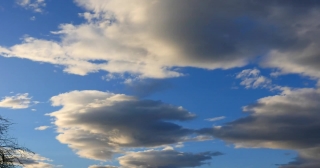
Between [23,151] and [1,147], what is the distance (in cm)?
200

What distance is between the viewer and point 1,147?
47312 mm

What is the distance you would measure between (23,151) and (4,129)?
2.79 metres

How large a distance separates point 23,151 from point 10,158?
1.36 meters

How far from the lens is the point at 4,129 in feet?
158

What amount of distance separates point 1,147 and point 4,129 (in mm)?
1814

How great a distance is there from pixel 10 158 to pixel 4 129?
117 inches

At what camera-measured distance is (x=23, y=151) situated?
4775 centimetres
